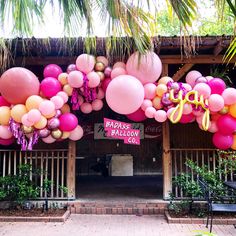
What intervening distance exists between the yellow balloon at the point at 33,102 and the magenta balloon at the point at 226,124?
3.38 m

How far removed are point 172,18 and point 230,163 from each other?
4182 millimetres

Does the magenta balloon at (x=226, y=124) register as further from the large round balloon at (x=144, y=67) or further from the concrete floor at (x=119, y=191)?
the concrete floor at (x=119, y=191)

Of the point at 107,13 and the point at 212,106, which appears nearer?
the point at 107,13

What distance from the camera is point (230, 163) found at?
6172 mm

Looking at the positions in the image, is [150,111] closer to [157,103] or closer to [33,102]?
[157,103]

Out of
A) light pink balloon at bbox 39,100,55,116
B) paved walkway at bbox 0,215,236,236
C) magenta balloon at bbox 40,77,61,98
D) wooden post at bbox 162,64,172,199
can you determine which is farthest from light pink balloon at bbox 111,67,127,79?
paved walkway at bbox 0,215,236,236

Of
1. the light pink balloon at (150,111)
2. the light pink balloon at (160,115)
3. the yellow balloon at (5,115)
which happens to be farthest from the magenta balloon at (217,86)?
the yellow balloon at (5,115)

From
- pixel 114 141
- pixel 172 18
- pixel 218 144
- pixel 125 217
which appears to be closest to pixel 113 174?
pixel 114 141

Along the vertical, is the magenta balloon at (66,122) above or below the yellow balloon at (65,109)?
below

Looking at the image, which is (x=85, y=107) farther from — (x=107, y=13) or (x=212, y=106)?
(x=107, y=13)

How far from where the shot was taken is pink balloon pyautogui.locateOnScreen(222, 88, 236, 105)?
5.45 meters

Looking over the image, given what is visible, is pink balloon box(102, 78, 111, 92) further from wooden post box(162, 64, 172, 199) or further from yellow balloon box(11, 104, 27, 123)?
yellow balloon box(11, 104, 27, 123)

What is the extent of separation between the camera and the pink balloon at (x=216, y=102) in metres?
5.43

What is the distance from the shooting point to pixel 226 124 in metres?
5.55
